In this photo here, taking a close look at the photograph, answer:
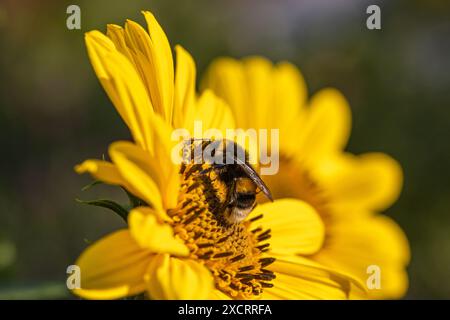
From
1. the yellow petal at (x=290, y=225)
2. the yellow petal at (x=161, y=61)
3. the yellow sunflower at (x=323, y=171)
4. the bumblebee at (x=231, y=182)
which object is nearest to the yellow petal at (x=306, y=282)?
the yellow petal at (x=290, y=225)

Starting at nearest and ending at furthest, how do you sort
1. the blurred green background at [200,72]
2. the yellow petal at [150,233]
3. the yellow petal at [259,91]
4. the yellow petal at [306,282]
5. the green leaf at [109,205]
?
the yellow petal at [150,233] < the green leaf at [109,205] < the yellow petal at [306,282] < the yellow petal at [259,91] < the blurred green background at [200,72]

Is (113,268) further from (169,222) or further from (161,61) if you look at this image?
(161,61)

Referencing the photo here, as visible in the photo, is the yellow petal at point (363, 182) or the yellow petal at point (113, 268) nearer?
the yellow petal at point (113, 268)

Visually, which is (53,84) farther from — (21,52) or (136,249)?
(136,249)

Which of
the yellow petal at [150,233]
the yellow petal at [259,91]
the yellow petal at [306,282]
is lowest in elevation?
the yellow petal at [306,282]

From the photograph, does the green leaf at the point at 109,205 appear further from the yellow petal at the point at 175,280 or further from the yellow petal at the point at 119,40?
the yellow petal at the point at 119,40

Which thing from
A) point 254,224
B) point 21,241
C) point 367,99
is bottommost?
point 21,241
